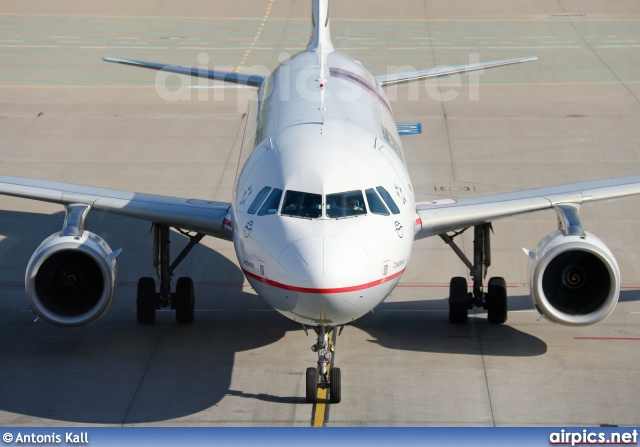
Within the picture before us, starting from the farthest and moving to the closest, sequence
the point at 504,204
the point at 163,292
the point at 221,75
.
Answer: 1. the point at 221,75
2. the point at 163,292
3. the point at 504,204

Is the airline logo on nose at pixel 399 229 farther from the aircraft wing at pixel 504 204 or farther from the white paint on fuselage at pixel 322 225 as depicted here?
the aircraft wing at pixel 504 204

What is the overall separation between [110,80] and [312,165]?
20693 mm

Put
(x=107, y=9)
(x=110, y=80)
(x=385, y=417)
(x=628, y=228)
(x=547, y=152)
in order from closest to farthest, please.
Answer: (x=385, y=417)
(x=628, y=228)
(x=547, y=152)
(x=110, y=80)
(x=107, y=9)

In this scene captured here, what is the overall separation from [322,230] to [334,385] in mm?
2305

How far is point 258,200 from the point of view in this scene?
49.5 ft

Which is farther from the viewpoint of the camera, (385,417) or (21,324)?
(21,324)

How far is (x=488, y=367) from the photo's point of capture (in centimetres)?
1627

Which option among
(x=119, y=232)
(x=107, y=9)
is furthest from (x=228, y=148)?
(x=107, y=9)

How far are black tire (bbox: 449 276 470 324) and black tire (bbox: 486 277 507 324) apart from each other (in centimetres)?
36

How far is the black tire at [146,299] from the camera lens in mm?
17797

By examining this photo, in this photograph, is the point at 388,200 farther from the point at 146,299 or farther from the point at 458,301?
the point at 146,299

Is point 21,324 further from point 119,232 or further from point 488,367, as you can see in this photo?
point 488,367

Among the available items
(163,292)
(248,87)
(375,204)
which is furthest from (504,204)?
(248,87)

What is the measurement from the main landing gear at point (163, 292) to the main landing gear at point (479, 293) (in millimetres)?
4086
